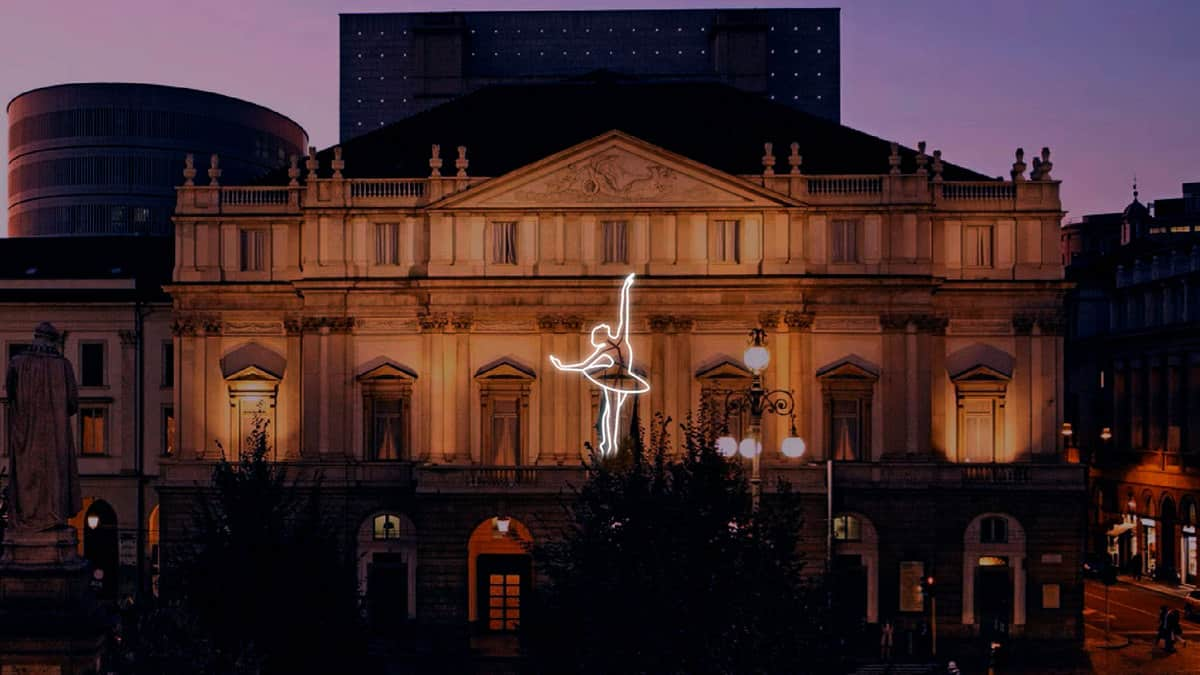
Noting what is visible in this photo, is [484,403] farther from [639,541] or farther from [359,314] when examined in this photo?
[639,541]

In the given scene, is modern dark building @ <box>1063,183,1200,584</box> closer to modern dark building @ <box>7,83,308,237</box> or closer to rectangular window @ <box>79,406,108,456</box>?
rectangular window @ <box>79,406,108,456</box>

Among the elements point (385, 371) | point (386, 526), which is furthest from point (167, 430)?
point (386, 526)

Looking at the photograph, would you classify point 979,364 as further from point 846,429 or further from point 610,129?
point 610,129

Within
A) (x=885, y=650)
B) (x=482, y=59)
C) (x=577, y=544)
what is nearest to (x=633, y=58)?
(x=482, y=59)

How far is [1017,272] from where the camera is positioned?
60.4 m

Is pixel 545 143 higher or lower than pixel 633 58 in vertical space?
lower

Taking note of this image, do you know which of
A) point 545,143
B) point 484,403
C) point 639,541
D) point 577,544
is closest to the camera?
point 639,541

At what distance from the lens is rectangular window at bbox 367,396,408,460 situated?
60500 mm

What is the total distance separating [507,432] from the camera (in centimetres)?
5994

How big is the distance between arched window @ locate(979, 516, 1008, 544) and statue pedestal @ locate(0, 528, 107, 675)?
4257 centimetres

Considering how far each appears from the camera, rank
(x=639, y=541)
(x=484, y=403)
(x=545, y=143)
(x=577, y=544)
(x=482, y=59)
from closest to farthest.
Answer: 1. (x=639, y=541)
2. (x=577, y=544)
3. (x=484, y=403)
4. (x=545, y=143)
5. (x=482, y=59)

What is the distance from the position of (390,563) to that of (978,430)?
26.2 m

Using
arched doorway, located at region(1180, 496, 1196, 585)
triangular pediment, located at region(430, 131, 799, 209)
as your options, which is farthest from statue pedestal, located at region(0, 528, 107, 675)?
arched doorway, located at region(1180, 496, 1196, 585)

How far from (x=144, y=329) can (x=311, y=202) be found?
13.7 m
